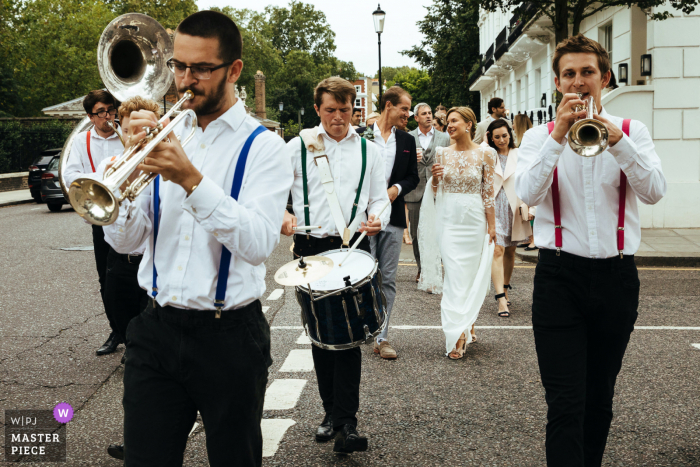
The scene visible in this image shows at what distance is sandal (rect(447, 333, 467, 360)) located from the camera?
564 cm

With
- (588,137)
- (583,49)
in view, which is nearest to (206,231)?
(588,137)

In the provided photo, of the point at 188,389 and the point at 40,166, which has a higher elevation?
the point at 40,166

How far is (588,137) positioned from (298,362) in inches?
132

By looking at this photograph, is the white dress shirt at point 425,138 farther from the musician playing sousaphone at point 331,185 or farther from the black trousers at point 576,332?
the black trousers at point 576,332

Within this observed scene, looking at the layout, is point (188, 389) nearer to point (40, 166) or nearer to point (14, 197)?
point (40, 166)

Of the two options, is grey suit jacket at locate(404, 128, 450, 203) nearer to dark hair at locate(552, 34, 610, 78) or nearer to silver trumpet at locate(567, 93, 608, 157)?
dark hair at locate(552, 34, 610, 78)

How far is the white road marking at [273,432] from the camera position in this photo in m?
3.83

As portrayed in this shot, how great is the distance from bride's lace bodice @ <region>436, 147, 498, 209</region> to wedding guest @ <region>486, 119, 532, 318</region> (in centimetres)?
121

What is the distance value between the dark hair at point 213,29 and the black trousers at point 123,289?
268 cm

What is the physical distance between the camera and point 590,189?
2.94 m

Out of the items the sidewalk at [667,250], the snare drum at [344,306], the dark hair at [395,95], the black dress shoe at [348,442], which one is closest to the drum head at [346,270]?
the snare drum at [344,306]

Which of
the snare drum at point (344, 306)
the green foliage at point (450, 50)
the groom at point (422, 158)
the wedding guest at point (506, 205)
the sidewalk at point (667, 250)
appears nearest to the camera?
the snare drum at point (344, 306)

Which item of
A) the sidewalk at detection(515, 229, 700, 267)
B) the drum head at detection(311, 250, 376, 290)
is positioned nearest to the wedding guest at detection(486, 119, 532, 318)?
the sidewalk at detection(515, 229, 700, 267)

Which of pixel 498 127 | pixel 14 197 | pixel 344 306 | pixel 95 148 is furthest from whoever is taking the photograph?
pixel 14 197
